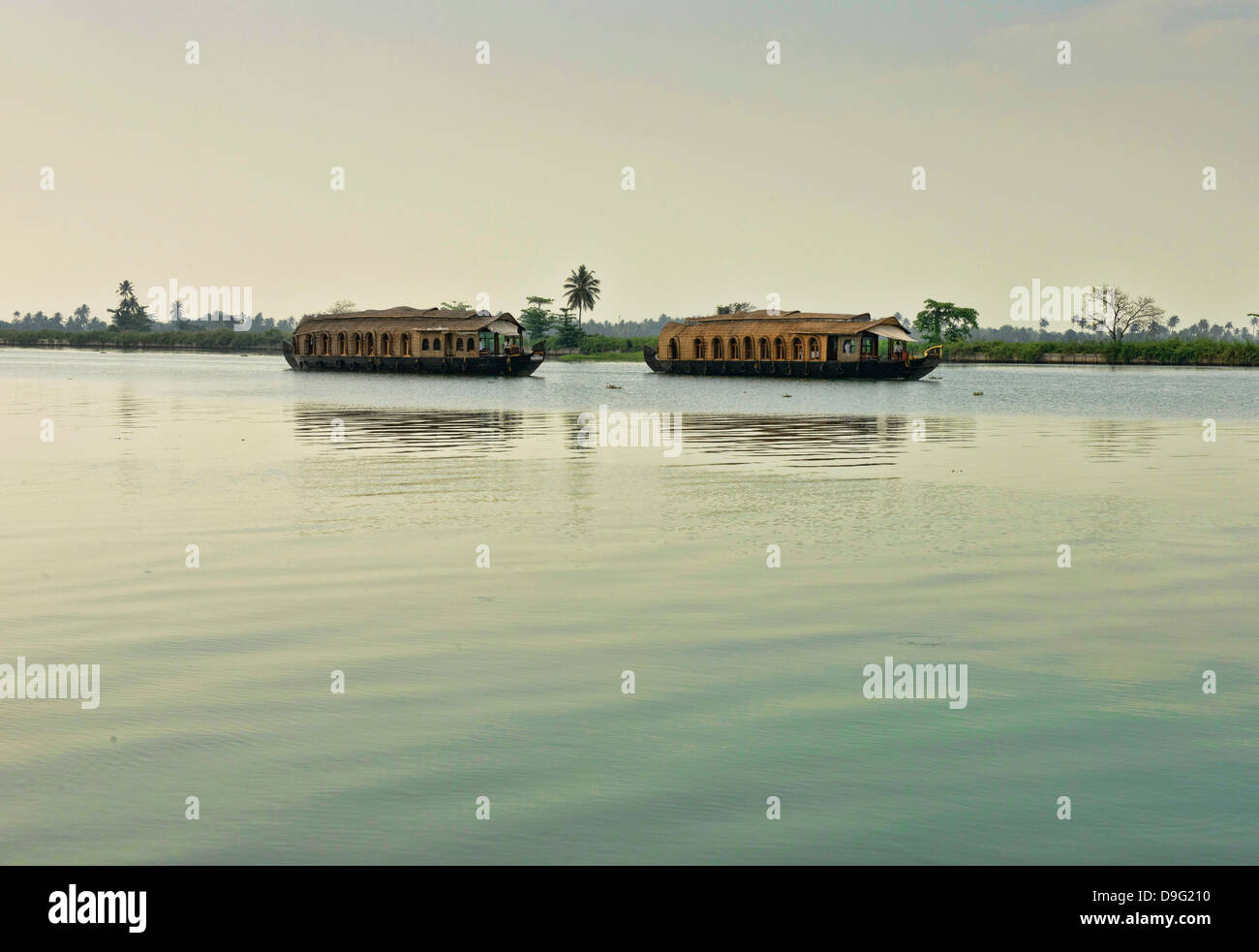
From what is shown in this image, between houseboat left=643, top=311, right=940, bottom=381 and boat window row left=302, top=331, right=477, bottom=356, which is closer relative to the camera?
houseboat left=643, top=311, right=940, bottom=381

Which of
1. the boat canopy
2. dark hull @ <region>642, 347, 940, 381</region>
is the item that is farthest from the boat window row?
the boat canopy

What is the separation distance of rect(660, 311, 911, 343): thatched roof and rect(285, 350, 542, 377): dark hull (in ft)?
42.9

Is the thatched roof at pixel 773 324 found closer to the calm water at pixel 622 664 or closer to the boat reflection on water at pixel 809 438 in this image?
the boat reflection on water at pixel 809 438

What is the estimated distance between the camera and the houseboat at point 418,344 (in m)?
88.2

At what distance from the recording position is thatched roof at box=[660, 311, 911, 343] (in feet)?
285

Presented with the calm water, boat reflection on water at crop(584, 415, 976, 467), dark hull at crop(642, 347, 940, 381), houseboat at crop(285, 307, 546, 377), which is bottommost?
the calm water

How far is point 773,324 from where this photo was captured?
3568 inches

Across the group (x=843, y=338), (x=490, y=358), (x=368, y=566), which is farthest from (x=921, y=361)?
(x=368, y=566)

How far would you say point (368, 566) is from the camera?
12.9 meters

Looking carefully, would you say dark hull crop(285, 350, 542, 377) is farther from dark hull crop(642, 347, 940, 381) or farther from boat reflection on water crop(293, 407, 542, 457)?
boat reflection on water crop(293, 407, 542, 457)

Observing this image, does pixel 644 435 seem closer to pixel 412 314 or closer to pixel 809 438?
pixel 809 438

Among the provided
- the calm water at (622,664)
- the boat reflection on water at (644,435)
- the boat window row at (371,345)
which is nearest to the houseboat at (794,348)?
the boat window row at (371,345)
